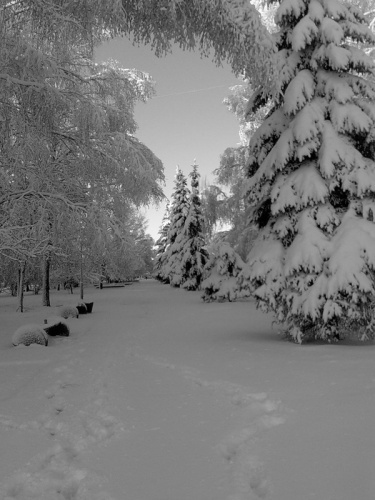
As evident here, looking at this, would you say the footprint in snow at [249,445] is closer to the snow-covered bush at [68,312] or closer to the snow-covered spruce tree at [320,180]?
the snow-covered spruce tree at [320,180]

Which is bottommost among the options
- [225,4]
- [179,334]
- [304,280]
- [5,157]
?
[179,334]

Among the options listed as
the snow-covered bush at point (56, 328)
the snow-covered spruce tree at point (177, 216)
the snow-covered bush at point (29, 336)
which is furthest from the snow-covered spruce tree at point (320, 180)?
the snow-covered spruce tree at point (177, 216)

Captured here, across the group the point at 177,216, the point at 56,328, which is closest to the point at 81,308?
the point at 56,328

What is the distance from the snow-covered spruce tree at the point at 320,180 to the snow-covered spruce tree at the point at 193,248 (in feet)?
83.6

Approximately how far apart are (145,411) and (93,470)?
1558 mm

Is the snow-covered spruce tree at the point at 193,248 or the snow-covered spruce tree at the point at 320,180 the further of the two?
the snow-covered spruce tree at the point at 193,248

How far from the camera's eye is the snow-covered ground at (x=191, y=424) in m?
3.02

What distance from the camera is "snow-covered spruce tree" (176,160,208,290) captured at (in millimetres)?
34969

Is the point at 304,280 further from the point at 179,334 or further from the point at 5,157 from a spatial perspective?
the point at 5,157

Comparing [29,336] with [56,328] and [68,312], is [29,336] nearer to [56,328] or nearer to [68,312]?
[56,328]

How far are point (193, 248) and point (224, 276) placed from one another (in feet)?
46.5

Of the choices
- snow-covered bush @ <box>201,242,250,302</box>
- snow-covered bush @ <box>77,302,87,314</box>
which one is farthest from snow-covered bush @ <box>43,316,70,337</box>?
snow-covered bush @ <box>201,242,250,302</box>

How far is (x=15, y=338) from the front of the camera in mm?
9672

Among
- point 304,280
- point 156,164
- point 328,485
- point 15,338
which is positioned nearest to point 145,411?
point 328,485
